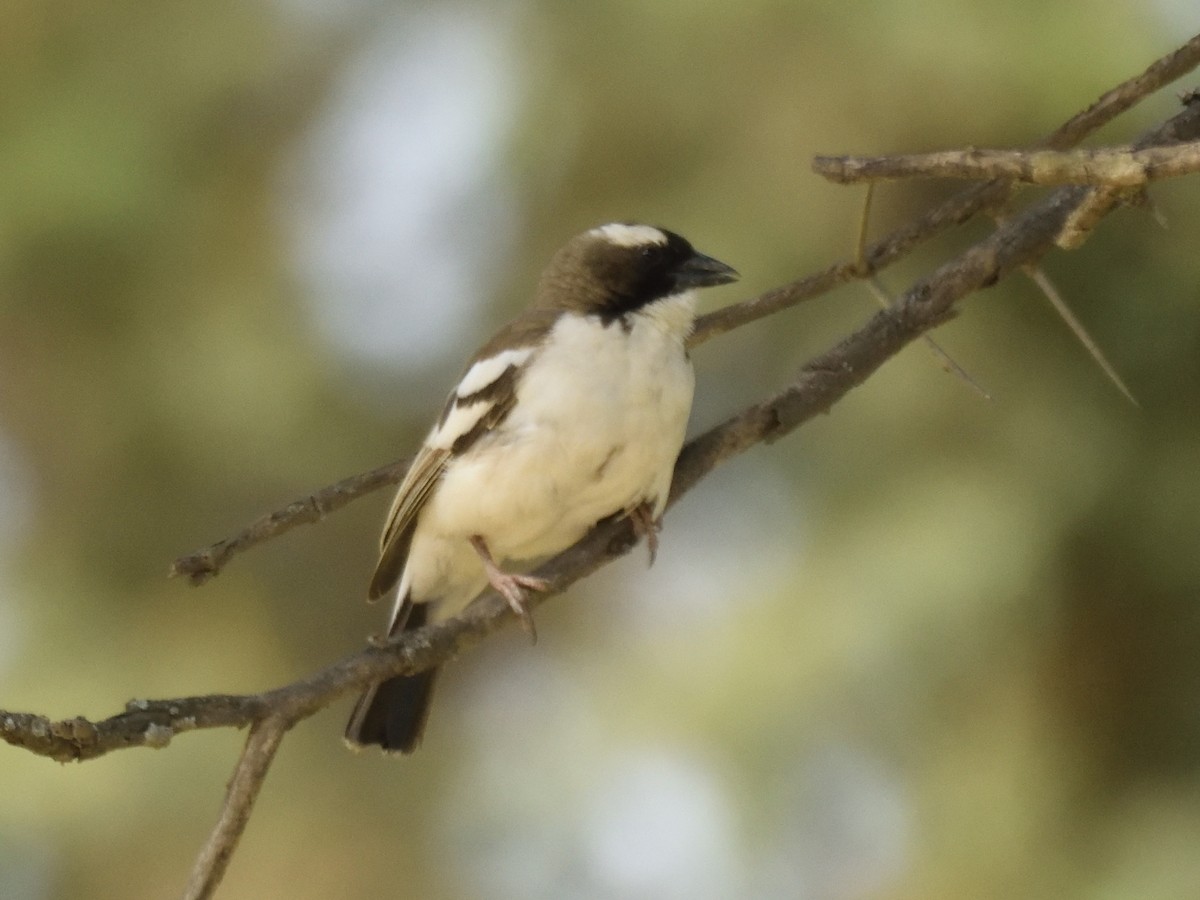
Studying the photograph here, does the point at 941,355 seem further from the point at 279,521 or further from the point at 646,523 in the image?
the point at 279,521

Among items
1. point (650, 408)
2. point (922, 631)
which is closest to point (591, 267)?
point (650, 408)

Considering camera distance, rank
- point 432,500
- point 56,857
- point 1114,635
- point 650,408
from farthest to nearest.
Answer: point 56,857
point 1114,635
point 432,500
point 650,408

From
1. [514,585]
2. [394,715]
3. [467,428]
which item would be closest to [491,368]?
[467,428]

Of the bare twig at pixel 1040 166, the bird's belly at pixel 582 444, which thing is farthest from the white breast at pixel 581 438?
the bare twig at pixel 1040 166

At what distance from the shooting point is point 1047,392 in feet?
13.7

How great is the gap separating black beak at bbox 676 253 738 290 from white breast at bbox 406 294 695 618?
0.27 ft

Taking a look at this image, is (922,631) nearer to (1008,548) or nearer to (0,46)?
(1008,548)

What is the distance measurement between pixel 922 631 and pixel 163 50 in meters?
3.25

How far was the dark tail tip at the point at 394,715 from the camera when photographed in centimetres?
359

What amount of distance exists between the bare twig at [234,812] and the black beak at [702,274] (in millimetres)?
1769

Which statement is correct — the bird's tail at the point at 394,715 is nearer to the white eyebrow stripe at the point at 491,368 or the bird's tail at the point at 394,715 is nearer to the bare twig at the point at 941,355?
the white eyebrow stripe at the point at 491,368

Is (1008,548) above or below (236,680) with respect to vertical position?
below

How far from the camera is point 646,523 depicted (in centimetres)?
327

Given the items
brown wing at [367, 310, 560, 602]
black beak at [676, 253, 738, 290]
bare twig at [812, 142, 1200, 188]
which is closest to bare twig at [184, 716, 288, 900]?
bare twig at [812, 142, 1200, 188]
